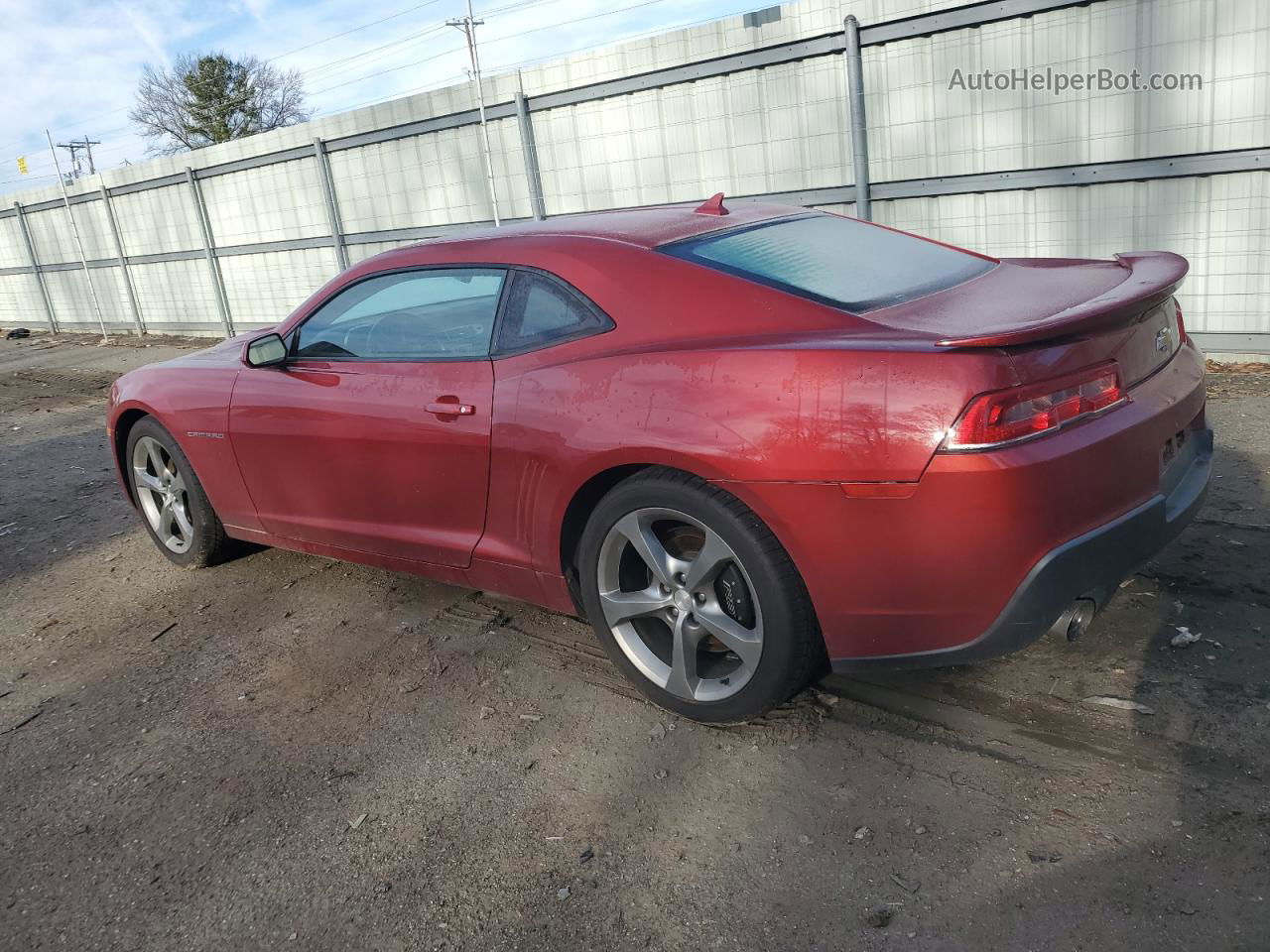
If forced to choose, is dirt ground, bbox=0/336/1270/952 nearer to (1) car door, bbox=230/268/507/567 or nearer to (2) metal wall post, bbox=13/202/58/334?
(1) car door, bbox=230/268/507/567

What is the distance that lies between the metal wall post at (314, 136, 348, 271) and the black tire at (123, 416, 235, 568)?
9.35 m

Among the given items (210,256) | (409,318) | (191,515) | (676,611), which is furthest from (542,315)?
(210,256)

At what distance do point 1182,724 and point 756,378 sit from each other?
1.50m

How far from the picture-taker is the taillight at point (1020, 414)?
233 cm

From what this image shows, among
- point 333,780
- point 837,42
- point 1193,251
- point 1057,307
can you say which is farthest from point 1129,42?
point 333,780

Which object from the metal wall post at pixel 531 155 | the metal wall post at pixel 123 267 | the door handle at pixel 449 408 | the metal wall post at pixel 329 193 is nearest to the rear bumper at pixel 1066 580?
the door handle at pixel 449 408

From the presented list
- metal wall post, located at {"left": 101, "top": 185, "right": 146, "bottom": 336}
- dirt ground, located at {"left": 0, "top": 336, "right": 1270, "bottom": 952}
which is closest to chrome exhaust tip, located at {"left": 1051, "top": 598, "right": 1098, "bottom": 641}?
dirt ground, located at {"left": 0, "top": 336, "right": 1270, "bottom": 952}

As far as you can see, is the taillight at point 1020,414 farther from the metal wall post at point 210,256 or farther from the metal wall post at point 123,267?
the metal wall post at point 123,267

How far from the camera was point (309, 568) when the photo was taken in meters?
4.80

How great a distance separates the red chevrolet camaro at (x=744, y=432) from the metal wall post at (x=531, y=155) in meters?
7.35

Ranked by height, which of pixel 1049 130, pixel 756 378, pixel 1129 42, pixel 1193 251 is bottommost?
pixel 1193 251

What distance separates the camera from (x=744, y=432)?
2.61 meters

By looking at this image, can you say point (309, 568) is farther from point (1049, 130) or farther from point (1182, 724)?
point (1049, 130)

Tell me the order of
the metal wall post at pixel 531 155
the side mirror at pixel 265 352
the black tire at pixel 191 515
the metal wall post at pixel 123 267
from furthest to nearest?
1. the metal wall post at pixel 123 267
2. the metal wall post at pixel 531 155
3. the black tire at pixel 191 515
4. the side mirror at pixel 265 352
